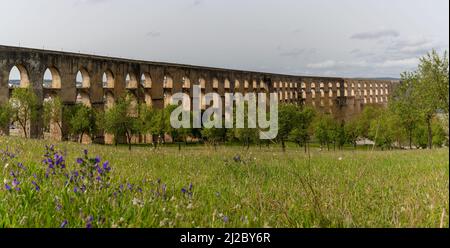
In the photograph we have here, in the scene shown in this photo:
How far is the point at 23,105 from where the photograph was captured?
31.8 meters

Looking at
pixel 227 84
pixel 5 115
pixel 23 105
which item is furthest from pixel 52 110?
pixel 227 84

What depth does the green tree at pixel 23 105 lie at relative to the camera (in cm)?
3152

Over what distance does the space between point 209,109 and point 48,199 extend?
190ft

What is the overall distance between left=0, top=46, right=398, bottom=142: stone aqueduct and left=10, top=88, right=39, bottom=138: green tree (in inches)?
53.2

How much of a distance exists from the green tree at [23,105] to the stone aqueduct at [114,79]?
1350mm

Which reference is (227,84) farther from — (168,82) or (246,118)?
(246,118)

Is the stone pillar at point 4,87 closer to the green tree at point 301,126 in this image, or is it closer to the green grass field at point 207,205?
the green tree at point 301,126

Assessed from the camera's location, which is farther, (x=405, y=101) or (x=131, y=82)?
(x=131, y=82)

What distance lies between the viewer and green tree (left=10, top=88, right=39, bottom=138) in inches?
1241

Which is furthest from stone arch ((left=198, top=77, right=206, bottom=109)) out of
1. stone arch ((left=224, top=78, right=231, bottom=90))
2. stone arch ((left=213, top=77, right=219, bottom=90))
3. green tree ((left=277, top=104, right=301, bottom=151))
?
green tree ((left=277, top=104, right=301, bottom=151))

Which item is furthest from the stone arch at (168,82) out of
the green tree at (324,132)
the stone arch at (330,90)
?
the stone arch at (330,90)

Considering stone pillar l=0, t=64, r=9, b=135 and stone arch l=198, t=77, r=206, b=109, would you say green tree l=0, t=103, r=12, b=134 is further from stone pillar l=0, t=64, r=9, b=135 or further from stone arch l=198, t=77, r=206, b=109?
stone arch l=198, t=77, r=206, b=109

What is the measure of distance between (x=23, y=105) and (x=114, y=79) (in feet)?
43.6
